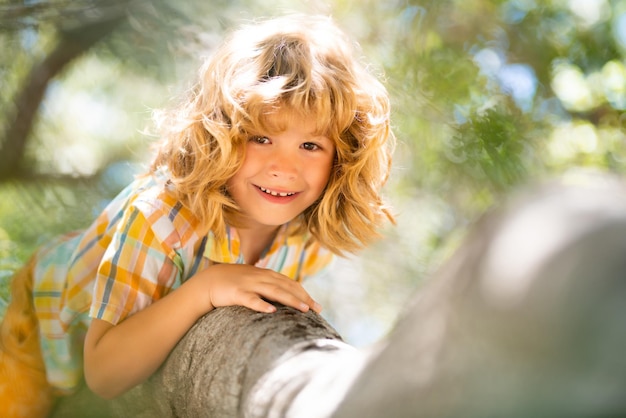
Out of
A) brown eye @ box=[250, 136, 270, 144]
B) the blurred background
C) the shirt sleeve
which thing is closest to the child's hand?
the shirt sleeve

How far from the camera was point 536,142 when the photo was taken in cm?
261

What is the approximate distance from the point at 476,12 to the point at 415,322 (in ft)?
9.39

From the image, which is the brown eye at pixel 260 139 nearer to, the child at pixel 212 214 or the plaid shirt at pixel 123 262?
the child at pixel 212 214

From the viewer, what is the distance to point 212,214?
155cm

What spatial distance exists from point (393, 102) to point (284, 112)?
109 centimetres

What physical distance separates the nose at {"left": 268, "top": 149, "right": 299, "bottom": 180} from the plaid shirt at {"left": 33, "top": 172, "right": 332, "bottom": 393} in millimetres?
190

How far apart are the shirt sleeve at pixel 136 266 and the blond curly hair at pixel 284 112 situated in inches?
3.8

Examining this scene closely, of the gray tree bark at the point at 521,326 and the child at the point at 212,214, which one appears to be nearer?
the gray tree bark at the point at 521,326

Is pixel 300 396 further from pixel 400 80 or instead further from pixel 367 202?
pixel 400 80

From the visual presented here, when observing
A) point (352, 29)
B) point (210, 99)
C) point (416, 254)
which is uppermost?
point (352, 29)

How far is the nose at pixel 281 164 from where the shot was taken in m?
1.54

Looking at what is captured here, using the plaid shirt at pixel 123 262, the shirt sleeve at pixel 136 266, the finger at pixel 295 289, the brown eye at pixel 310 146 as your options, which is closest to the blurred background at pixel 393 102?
the plaid shirt at pixel 123 262

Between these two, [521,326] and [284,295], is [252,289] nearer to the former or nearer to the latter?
[284,295]

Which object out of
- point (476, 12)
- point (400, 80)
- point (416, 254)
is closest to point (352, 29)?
point (476, 12)
